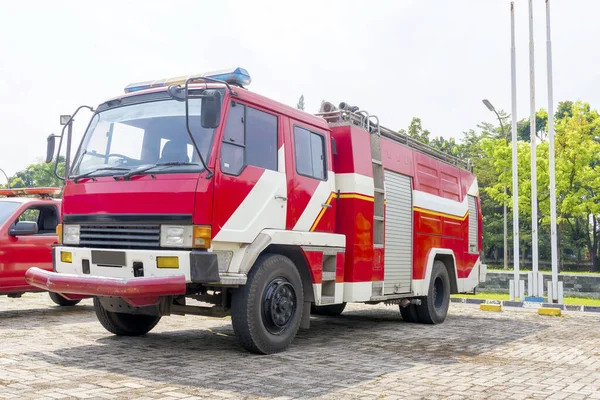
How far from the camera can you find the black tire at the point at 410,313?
11062mm

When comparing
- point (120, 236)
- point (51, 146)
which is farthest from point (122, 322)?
point (51, 146)

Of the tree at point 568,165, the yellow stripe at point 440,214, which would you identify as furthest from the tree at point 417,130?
the yellow stripe at point 440,214

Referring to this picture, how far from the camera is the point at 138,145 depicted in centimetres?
683

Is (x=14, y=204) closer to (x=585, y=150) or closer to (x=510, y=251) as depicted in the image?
(x=585, y=150)

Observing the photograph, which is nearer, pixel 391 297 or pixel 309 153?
pixel 309 153

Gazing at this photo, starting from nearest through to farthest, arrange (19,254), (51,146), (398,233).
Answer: (51,146) → (398,233) → (19,254)

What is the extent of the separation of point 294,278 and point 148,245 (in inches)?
70.5

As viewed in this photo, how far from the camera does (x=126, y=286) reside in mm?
5848

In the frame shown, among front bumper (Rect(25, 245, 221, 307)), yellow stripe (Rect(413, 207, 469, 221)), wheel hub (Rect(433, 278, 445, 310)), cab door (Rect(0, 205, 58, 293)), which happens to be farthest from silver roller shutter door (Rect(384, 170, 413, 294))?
cab door (Rect(0, 205, 58, 293))

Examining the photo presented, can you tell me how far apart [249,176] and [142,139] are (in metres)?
1.22

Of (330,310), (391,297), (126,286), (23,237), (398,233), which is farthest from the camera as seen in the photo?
(330,310)

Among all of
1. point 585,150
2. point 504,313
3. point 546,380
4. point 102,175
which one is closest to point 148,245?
point 102,175

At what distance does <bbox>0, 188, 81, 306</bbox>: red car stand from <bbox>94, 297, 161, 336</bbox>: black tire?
230 centimetres

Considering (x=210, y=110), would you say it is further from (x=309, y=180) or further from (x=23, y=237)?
(x=23, y=237)
